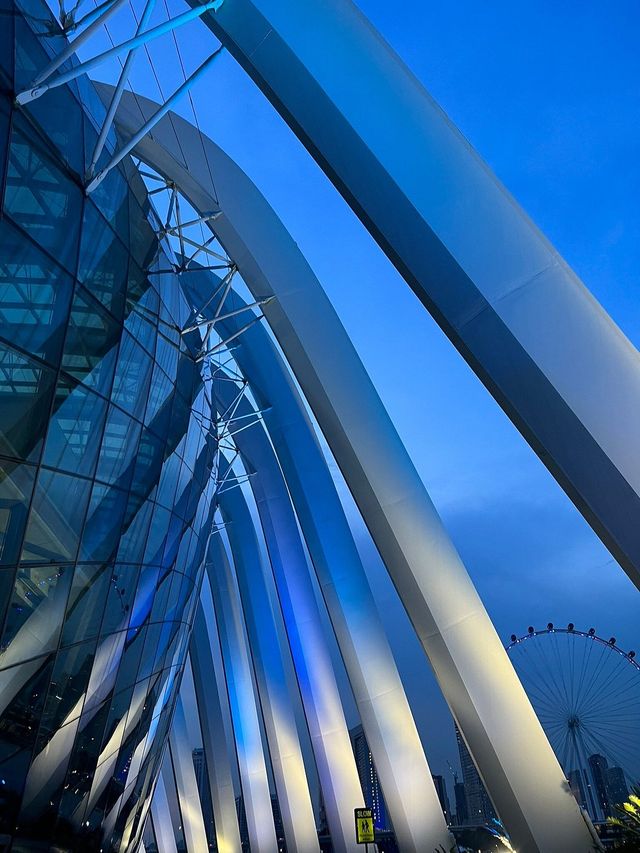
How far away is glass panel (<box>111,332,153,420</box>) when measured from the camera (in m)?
10.4

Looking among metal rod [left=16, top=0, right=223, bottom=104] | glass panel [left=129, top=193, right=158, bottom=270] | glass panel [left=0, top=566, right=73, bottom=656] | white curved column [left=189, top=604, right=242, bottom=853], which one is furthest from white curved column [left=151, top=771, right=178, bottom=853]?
metal rod [left=16, top=0, right=223, bottom=104]

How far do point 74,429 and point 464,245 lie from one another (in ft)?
18.8

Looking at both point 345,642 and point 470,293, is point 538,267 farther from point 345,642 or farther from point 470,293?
point 345,642

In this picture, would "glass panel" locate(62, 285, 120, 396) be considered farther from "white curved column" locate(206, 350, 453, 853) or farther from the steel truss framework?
"white curved column" locate(206, 350, 453, 853)

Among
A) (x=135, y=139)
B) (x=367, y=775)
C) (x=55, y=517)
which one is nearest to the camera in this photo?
(x=55, y=517)

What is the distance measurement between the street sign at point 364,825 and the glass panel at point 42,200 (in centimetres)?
1034

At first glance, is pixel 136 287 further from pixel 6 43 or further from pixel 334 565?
pixel 334 565

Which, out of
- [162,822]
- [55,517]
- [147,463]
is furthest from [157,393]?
[162,822]

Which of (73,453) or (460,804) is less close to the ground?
(73,453)

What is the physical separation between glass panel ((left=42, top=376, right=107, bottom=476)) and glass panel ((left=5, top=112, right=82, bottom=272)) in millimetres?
1728

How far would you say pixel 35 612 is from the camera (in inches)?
332

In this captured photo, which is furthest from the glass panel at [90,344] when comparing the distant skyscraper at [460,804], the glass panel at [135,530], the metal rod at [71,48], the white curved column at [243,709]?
the distant skyscraper at [460,804]

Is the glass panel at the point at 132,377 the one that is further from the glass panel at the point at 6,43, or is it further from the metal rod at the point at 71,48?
the glass panel at the point at 6,43

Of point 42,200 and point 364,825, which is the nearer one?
point 42,200
